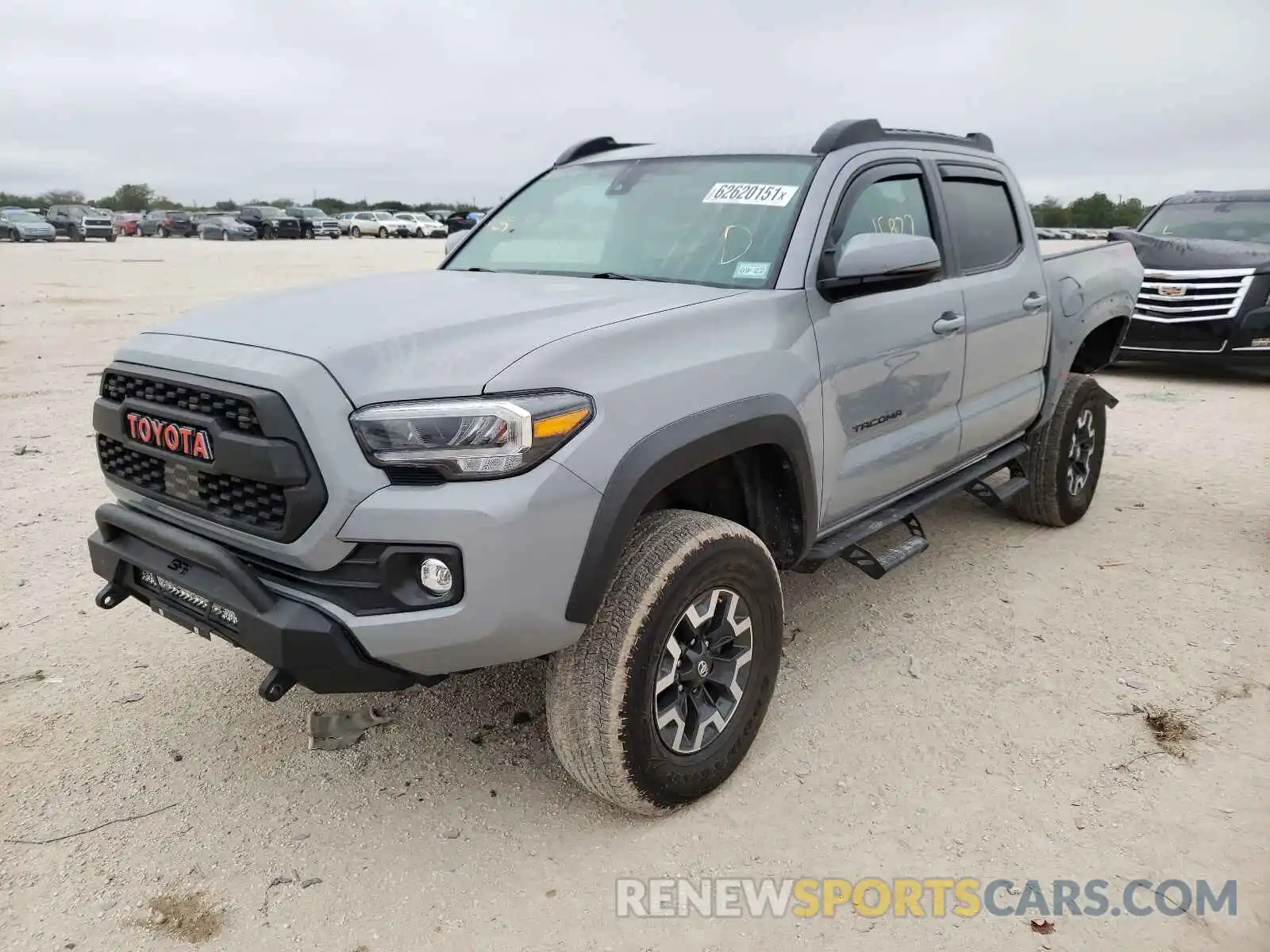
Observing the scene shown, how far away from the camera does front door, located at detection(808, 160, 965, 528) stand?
10.4 feet

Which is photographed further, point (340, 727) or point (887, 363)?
point (887, 363)

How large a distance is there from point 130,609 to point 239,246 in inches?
1344

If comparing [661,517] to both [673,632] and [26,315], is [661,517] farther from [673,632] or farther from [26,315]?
[26,315]

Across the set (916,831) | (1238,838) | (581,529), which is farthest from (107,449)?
(1238,838)

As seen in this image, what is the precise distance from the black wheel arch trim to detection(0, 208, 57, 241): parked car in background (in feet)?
138

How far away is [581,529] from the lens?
2303 mm

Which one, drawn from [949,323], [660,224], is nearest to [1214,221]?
[949,323]

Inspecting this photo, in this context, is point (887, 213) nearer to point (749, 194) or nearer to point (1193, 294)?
point (749, 194)

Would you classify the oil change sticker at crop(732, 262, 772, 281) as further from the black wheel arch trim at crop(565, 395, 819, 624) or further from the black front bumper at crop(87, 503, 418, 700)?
the black front bumper at crop(87, 503, 418, 700)

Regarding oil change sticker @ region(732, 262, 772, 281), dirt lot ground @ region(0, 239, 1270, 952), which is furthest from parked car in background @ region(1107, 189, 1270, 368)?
oil change sticker @ region(732, 262, 772, 281)

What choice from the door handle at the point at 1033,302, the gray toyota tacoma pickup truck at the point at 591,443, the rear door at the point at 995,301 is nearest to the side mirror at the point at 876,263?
the gray toyota tacoma pickup truck at the point at 591,443

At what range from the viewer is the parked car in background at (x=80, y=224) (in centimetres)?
3834

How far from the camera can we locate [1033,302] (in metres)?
4.45

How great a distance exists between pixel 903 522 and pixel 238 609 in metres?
2.66
